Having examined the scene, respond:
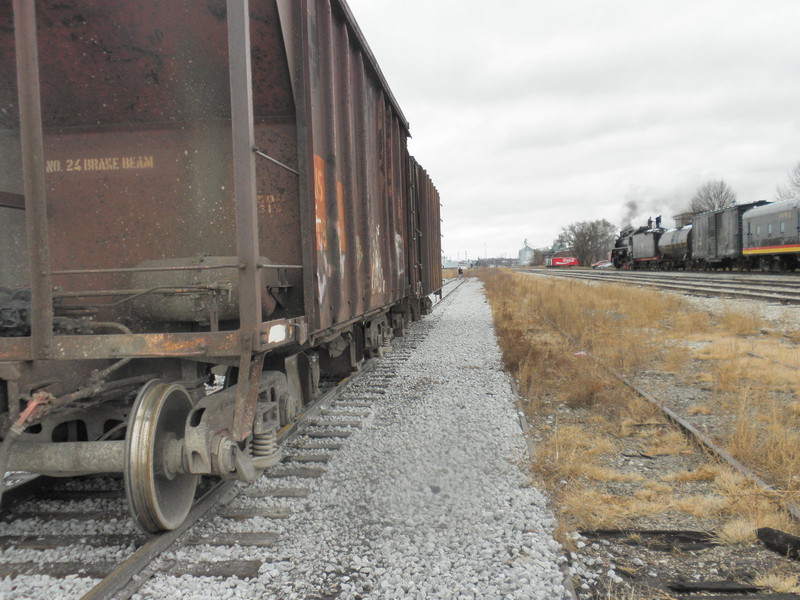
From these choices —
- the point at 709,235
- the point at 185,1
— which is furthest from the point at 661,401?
the point at 709,235

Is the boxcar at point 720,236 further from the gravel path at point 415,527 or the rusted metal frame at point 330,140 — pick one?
the rusted metal frame at point 330,140

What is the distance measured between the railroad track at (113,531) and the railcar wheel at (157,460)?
0.15 m

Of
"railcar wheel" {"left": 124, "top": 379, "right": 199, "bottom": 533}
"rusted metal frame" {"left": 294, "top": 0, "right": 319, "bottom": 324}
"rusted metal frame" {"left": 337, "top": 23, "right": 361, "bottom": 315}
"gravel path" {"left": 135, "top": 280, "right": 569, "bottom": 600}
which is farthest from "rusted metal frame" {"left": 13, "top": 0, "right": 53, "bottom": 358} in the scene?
"rusted metal frame" {"left": 337, "top": 23, "right": 361, "bottom": 315}

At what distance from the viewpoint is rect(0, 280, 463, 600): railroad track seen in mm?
2590

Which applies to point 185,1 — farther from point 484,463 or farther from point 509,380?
point 509,380

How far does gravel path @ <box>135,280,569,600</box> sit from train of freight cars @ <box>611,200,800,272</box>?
76.6ft

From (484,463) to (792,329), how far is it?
28.7 ft

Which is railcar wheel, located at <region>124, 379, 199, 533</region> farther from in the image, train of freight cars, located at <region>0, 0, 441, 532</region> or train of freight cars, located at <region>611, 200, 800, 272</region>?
train of freight cars, located at <region>611, 200, 800, 272</region>

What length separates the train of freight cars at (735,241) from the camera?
2303 cm

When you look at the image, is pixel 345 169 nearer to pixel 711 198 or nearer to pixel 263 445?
pixel 263 445

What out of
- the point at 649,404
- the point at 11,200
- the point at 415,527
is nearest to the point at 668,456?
the point at 649,404

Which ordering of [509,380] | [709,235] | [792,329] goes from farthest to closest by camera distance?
1. [709,235]
2. [792,329]
3. [509,380]

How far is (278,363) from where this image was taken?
383 cm

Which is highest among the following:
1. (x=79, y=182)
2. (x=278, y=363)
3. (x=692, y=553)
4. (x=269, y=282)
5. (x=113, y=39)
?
(x=113, y=39)
